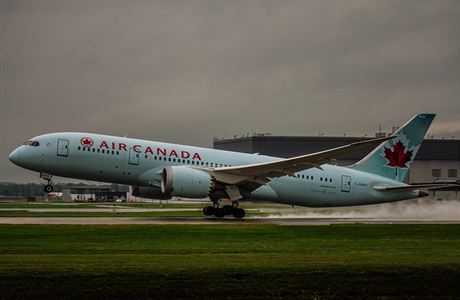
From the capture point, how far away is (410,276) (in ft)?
62.0

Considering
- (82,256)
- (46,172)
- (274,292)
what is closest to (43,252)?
(82,256)

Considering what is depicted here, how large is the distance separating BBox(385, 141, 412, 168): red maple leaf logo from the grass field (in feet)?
62.0

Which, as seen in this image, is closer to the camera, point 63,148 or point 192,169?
point 63,148

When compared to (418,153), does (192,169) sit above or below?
below

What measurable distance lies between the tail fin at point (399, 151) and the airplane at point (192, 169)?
8 cm

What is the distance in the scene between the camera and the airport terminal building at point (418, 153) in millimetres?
107812

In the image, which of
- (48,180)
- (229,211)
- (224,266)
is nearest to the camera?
(224,266)

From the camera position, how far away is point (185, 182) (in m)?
41.4

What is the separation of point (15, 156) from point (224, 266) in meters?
27.4

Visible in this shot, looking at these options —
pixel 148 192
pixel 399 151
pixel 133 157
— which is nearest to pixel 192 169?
pixel 133 157

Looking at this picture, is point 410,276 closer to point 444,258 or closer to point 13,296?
point 444,258

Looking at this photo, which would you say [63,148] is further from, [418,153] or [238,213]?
[418,153]

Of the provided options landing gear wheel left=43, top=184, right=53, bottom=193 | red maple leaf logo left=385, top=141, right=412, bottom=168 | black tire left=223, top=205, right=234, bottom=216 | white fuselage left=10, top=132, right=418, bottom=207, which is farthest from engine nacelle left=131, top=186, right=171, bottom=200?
red maple leaf logo left=385, top=141, right=412, bottom=168

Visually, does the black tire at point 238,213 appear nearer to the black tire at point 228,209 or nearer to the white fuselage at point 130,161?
the black tire at point 228,209
